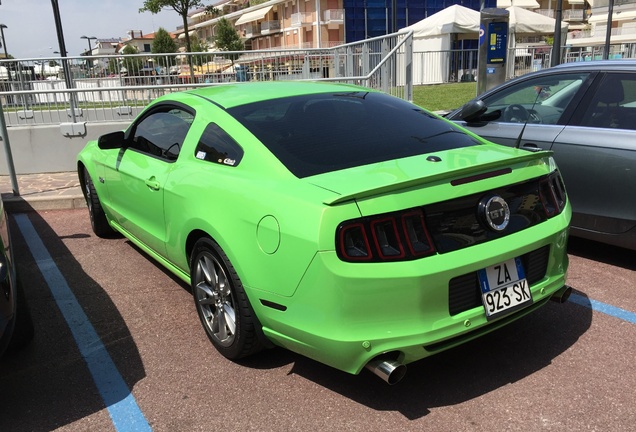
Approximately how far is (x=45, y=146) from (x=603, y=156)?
7.79 m

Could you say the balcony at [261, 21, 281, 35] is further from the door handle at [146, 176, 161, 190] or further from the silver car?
the door handle at [146, 176, 161, 190]

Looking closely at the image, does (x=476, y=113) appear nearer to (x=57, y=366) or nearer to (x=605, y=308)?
(x=605, y=308)

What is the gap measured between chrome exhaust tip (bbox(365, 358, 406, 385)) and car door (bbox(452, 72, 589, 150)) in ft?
8.57

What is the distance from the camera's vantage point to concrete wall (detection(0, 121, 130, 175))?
333 inches

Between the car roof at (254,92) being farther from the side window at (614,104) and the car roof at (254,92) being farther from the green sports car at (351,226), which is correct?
the side window at (614,104)

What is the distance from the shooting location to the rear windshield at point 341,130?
296 centimetres

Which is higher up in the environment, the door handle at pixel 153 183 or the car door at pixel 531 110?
the car door at pixel 531 110

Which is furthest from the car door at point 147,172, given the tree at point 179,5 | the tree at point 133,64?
the tree at point 179,5

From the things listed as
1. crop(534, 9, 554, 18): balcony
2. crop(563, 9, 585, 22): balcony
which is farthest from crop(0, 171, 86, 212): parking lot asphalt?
crop(563, 9, 585, 22): balcony

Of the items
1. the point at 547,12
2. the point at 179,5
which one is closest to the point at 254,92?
the point at 179,5

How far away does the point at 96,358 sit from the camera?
330 centimetres

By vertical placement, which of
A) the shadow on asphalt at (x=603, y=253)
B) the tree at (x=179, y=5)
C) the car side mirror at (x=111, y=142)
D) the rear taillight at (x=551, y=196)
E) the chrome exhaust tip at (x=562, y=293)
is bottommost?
the shadow on asphalt at (x=603, y=253)

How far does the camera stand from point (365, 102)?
146 inches

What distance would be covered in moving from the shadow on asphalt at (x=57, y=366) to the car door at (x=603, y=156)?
11.2 ft
